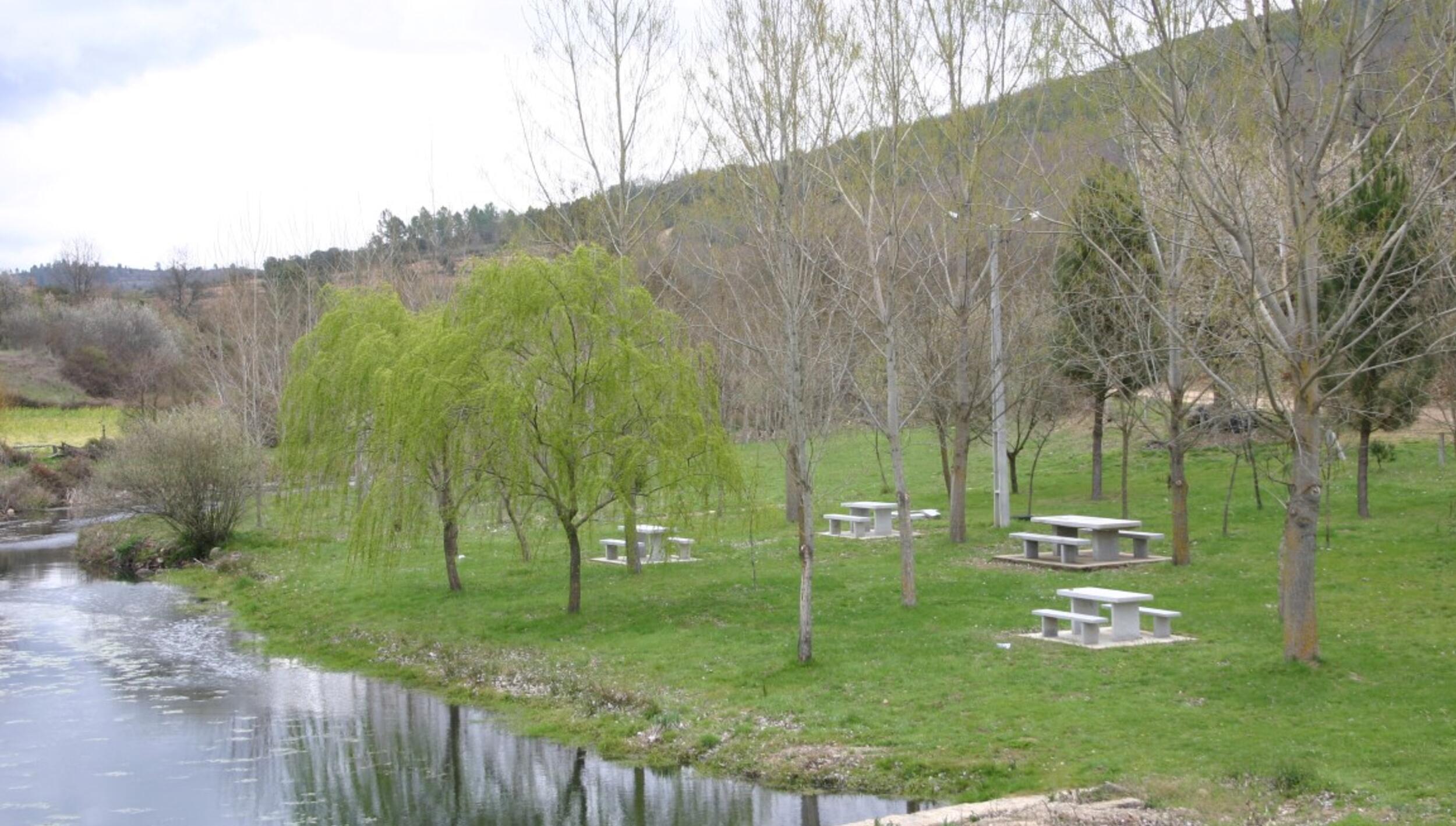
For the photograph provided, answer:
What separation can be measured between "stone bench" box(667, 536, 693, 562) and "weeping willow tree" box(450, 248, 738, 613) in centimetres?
566

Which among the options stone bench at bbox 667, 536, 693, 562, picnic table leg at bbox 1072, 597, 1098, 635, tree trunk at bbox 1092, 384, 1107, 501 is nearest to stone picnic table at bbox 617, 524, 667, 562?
stone bench at bbox 667, 536, 693, 562

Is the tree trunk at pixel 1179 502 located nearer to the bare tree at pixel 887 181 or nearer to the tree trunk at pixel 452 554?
the bare tree at pixel 887 181

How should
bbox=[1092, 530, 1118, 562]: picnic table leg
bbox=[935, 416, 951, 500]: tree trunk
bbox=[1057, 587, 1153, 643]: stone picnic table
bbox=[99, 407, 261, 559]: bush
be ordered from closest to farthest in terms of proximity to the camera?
1. bbox=[1057, 587, 1153, 643]: stone picnic table
2. bbox=[1092, 530, 1118, 562]: picnic table leg
3. bbox=[935, 416, 951, 500]: tree trunk
4. bbox=[99, 407, 261, 559]: bush

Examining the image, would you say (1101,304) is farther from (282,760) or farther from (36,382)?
(36,382)

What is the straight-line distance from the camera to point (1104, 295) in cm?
2591

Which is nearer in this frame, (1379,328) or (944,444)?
(1379,328)

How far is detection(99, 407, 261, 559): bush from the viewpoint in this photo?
33.3 m

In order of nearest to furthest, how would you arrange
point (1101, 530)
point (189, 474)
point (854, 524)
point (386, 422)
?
point (386, 422) < point (1101, 530) < point (854, 524) < point (189, 474)

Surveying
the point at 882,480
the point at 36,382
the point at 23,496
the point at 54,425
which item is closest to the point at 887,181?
the point at 882,480

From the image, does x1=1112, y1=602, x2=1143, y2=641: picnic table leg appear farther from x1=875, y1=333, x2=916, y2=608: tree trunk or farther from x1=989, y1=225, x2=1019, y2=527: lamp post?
x1=989, y1=225, x2=1019, y2=527: lamp post

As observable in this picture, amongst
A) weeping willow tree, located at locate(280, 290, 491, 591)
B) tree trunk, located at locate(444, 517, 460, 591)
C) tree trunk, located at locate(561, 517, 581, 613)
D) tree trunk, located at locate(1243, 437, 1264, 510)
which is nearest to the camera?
weeping willow tree, located at locate(280, 290, 491, 591)

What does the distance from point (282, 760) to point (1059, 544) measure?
14.2 meters

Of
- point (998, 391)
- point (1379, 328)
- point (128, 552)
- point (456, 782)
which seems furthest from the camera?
point (128, 552)

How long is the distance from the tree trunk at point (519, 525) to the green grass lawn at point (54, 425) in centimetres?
4125
